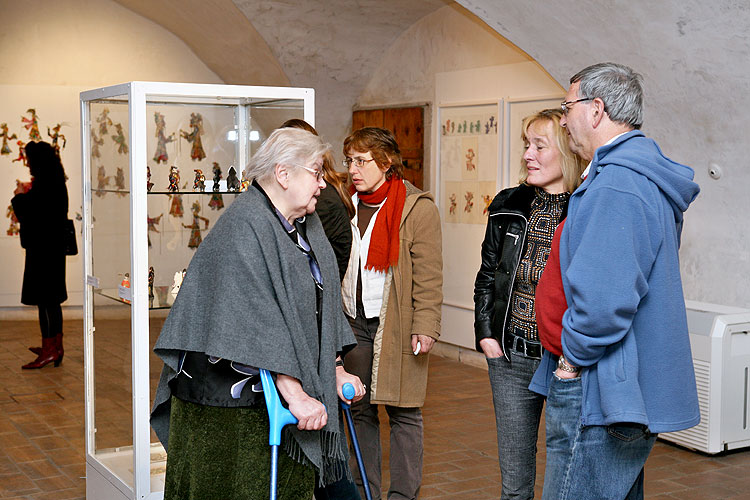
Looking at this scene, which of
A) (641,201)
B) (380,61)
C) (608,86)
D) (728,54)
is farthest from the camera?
(380,61)

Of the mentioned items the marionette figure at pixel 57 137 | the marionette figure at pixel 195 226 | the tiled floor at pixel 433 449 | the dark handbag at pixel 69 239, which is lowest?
the tiled floor at pixel 433 449

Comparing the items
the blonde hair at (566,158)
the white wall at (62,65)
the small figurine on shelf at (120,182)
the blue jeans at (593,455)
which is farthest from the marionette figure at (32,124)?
the blue jeans at (593,455)

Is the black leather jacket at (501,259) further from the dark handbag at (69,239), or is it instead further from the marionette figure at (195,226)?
the dark handbag at (69,239)

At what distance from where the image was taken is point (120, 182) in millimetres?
4094

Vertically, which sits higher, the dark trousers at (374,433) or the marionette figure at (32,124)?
the marionette figure at (32,124)

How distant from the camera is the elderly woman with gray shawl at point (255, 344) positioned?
9.20 feet

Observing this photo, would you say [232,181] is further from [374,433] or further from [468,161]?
[468,161]

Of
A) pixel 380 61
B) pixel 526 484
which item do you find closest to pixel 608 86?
pixel 526 484

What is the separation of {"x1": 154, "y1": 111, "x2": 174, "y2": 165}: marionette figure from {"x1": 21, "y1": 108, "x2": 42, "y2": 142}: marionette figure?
7331 millimetres

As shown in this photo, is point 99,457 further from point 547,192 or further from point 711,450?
point 711,450

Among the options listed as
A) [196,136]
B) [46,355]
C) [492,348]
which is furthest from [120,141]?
[46,355]

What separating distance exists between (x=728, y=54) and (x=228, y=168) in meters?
3.01

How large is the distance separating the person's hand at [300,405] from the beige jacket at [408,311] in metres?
1.37

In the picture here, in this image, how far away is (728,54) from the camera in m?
5.27
